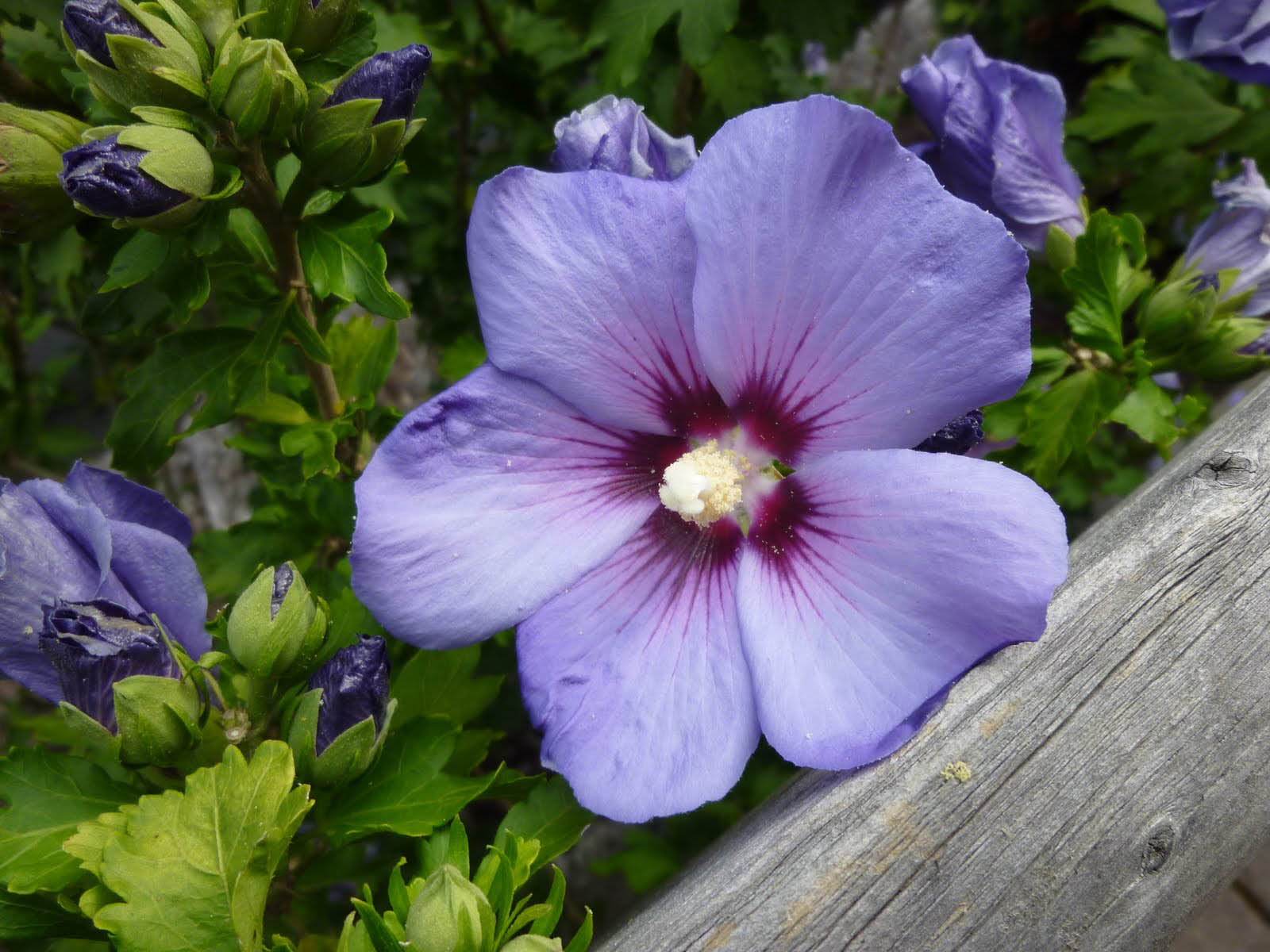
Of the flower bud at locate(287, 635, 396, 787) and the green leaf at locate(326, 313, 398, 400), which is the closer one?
the flower bud at locate(287, 635, 396, 787)

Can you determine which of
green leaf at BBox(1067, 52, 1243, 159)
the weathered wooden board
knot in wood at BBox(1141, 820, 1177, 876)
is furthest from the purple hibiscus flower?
green leaf at BBox(1067, 52, 1243, 159)

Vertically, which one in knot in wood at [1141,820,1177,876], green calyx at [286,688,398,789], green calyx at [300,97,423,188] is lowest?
knot in wood at [1141,820,1177,876]

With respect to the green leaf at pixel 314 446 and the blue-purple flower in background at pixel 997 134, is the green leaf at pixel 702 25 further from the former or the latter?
the green leaf at pixel 314 446

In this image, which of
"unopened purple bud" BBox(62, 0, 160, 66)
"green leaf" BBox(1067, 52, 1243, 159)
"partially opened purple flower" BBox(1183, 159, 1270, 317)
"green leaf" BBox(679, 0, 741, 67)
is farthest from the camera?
"green leaf" BBox(1067, 52, 1243, 159)

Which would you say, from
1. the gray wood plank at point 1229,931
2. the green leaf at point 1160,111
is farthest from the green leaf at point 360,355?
the gray wood plank at point 1229,931

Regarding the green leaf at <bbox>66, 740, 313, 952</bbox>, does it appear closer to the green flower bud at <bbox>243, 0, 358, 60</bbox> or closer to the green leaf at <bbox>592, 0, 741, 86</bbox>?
the green flower bud at <bbox>243, 0, 358, 60</bbox>

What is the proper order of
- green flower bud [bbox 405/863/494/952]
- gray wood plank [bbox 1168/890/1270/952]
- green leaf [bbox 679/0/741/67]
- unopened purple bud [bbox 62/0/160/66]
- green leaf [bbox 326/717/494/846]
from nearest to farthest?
1. green flower bud [bbox 405/863/494/952]
2. unopened purple bud [bbox 62/0/160/66]
3. green leaf [bbox 326/717/494/846]
4. green leaf [bbox 679/0/741/67]
5. gray wood plank [bbox 1168/890/1270/952]

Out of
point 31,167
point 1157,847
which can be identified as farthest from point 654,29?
point 1157,847
